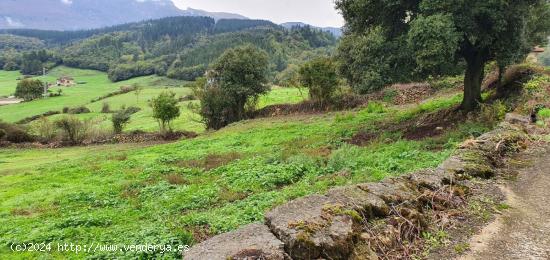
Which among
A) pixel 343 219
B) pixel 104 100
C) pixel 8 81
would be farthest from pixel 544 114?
pixel 8 81

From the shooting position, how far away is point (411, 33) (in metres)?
17.9

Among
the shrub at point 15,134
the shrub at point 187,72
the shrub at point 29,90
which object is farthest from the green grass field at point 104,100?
the shrub at point 15,134

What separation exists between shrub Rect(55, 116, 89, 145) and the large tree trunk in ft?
131

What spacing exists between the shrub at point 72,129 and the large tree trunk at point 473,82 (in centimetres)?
3992

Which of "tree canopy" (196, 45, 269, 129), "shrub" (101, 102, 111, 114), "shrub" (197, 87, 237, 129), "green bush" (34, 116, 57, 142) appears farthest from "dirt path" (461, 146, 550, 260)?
"shrub" (101, 102, 111, 114)

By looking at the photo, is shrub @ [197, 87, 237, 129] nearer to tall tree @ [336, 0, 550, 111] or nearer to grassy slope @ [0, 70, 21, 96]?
tall tree @ [336, 0, 550, 111]

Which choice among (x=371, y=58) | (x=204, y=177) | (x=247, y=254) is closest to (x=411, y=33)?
(x=371, y=58)

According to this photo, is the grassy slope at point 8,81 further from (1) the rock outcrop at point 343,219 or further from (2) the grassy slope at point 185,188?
(1) the rock outcrop at point 343,219

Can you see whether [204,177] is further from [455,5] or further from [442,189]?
[455,5]

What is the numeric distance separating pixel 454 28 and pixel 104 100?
333 ft

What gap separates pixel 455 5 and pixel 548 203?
1226cm

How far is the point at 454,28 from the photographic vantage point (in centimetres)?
1723

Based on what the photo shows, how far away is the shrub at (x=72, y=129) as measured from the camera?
1796 inches

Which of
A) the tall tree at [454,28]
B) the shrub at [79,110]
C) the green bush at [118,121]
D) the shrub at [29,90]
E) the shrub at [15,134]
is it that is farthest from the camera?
the shrub at [29,90]
